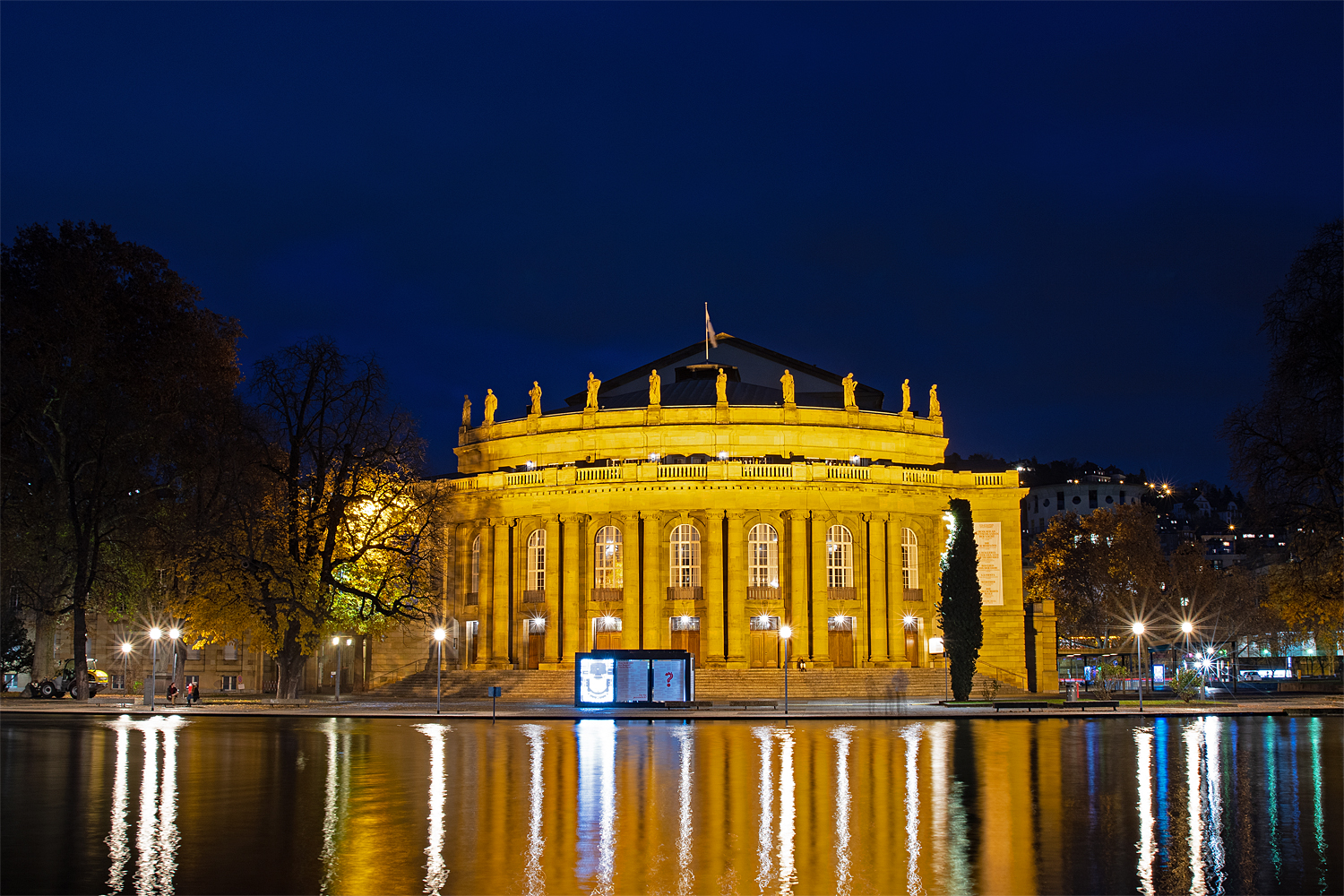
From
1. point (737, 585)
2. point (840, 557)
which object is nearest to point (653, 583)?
point (737, 585)

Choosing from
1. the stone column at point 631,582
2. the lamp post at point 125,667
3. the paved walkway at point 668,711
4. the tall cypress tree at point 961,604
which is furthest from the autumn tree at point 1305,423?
the lamp post at point 125,667

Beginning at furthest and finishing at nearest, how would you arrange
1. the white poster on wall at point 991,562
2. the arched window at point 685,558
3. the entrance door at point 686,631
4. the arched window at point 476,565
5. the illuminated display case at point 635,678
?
the arched window at point 476,565 < the white poster on wall at point 991,562 < the arched window at point 685,558 < the entrance door at point 686,631 < the illuminated display case at point 635,678

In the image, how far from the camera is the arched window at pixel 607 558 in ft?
239

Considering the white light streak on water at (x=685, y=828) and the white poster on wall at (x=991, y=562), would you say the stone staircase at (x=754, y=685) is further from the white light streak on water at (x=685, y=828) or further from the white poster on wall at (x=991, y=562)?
the white light streak on water at (x=685, y=828)

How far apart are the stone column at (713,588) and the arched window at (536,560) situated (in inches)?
409

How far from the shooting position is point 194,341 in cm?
5962

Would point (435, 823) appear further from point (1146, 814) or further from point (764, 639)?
point (764, 639)

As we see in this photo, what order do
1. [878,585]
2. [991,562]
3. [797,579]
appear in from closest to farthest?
[797,579], [878,585], [991,562]

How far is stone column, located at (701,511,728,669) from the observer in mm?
69875

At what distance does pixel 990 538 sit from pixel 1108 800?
5478cm

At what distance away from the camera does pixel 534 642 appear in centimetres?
7494

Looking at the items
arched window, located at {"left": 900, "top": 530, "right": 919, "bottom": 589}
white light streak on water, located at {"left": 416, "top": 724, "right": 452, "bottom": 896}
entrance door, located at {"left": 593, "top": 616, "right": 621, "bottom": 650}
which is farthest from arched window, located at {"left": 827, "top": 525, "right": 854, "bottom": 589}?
white light streak on water, located at {"left": 416, "top": 724, "right": 452, "bottom": 896}

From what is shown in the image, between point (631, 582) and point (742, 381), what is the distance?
23132 mm

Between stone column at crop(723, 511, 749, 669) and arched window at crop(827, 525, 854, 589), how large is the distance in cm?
509
